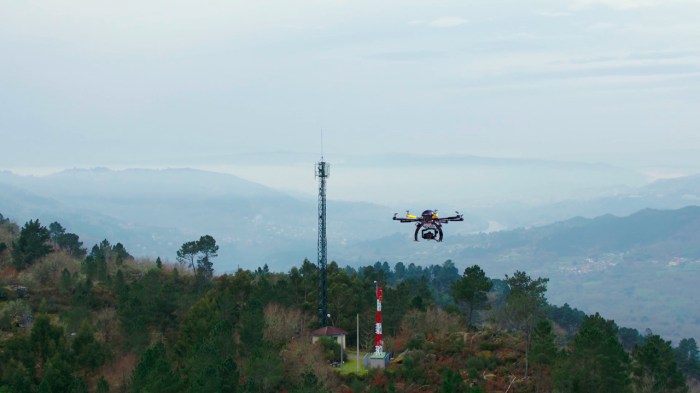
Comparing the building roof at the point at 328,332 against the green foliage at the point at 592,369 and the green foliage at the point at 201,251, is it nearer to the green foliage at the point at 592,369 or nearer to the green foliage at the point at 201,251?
the green foliage at the point at 201,251

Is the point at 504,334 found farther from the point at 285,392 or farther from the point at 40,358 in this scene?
the point at 40,358

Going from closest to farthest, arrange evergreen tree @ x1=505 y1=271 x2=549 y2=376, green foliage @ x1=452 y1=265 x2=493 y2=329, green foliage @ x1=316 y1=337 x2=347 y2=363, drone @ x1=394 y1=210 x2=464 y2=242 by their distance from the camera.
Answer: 1. drone @ x1=394 y1=210 x2=464 y2=242
2. evergreen tree @ x1=505 y1=271 x2=549 y2=376
3. green foliage @ x1=316 y1=337 x2=347 y2=363
4. green foliage @ x1=452 y1=265 x2=493 y2=329

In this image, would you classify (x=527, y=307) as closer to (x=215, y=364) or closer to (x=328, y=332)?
(x=328, y=332)

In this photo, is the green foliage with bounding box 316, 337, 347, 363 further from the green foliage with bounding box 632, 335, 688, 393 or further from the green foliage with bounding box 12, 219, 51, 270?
the green foliage with bounding box 12, 219, 51, 270

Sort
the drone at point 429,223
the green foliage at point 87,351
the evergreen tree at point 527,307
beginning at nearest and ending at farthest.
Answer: the drone at point 429,223 < the green foliage at point 87,351 < the evergreen tree at point 527,307

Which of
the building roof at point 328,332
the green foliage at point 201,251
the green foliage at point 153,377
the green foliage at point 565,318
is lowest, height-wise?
the green foliage at point 565,318

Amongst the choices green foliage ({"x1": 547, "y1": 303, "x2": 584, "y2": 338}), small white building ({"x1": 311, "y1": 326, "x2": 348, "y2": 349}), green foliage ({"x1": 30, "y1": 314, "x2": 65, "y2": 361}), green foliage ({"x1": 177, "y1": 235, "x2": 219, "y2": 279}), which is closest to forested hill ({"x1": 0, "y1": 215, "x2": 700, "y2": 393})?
green foliage ({"x1": 30, "y1": 314, "x2": 65, "y2": 361})

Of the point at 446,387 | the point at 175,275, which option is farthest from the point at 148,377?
the point at 175,275

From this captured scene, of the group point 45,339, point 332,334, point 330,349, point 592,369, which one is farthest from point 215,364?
point 592,369

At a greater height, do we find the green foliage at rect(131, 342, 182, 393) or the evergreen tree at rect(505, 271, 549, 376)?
the evergreen tree at rect(505, 271, 549, 376)

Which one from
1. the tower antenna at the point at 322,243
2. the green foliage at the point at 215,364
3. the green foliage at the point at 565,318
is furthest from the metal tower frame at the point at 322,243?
the green foliage at the point at 565,318
